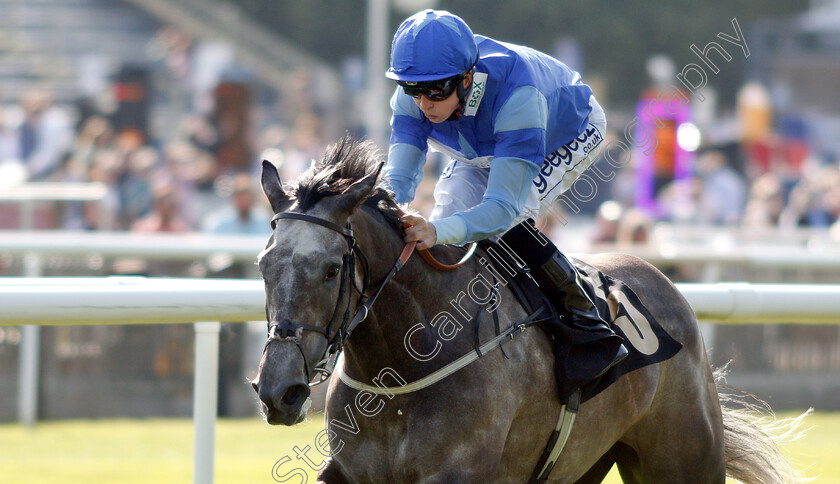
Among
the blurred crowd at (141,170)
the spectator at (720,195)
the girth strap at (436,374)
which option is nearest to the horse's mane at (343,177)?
the girth strap at (436,374)

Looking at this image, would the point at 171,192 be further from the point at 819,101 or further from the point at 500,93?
the point at 819,101

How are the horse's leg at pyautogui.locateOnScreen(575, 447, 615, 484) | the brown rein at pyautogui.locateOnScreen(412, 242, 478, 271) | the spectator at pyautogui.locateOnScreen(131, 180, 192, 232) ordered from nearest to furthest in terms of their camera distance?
the brown rein at pyautogui.locateOnScreen(412, 242, 478, 271) < the horse's leg at pyautogui.locateOnScreen(575, 447, 615, 484) < the spectator at pyautogui.locateOnScreen(131, 180, 192, 232)

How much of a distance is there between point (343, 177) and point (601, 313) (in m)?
1.13

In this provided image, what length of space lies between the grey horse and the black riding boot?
0.37 feet

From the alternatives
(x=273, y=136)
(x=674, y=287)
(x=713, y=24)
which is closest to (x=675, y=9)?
(x=713, y=24)

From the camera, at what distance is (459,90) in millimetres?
3344

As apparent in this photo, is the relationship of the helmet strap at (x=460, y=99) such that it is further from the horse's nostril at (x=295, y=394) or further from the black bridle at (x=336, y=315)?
the horse's nostril at (x=295, y=394)

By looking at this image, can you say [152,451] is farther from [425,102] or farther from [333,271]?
[333,271]

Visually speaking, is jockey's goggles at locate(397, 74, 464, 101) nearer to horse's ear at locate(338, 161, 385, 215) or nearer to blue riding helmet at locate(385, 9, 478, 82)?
blue riding helmet at locate(385, 9, 478, 82)

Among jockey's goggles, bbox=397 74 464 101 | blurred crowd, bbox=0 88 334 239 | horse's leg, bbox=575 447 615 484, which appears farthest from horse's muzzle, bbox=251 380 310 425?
blurred crowd, bbox=0 88 334 239

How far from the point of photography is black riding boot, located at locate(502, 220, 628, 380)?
141 inches

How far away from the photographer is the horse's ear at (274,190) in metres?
3.05

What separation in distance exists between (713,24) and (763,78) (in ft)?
6.49

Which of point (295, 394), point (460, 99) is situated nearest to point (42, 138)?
point (460, 99)
